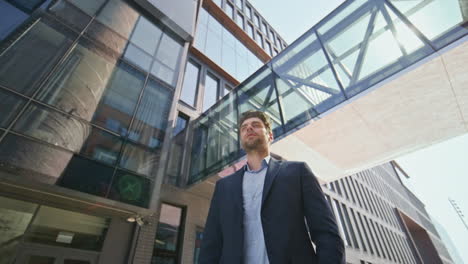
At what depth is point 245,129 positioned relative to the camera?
6.57 ft

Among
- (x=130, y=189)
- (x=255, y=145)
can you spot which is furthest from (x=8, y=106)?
(x=255, y=145)

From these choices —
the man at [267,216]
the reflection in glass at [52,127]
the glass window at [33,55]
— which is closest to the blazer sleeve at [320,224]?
the man at [267,216]

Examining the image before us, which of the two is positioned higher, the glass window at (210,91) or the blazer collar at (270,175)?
the glass window at (210,91)

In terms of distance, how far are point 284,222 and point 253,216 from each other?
277 mm

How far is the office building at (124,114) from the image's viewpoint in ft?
14.8

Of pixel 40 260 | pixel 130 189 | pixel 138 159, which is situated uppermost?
pixel 138 159

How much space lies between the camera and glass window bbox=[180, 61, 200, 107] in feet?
37.8

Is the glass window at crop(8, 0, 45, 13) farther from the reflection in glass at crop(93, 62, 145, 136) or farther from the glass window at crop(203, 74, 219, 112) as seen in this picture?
the glass window at crop(203, 74, 219, 112)

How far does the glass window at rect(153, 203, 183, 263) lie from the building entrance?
6.24ft

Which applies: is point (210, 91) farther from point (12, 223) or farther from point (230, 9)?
point (230, 9)

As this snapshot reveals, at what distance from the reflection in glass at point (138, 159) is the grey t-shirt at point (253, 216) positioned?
17.5 ft

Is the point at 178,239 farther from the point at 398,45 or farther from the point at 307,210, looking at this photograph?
Answer: the point at 398,45

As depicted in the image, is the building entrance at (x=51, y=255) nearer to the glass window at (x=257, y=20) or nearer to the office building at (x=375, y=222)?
the office building at (x=375, y=222)

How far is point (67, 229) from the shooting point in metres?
5.34
